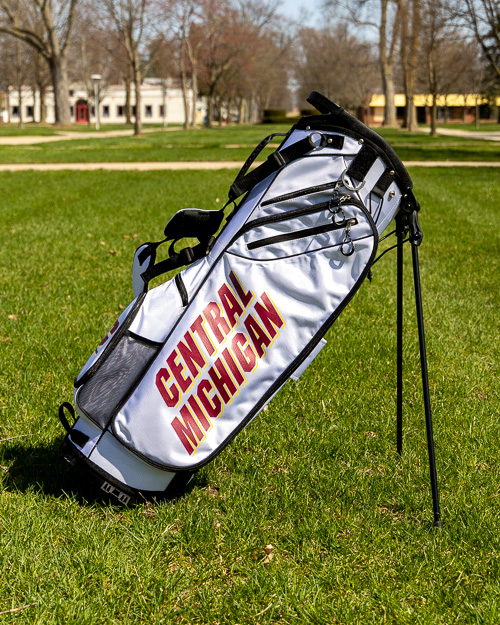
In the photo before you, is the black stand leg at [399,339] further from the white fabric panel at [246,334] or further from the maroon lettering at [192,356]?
the maroon lettering at [192,356]

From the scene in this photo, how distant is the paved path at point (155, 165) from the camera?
1616 centimetres

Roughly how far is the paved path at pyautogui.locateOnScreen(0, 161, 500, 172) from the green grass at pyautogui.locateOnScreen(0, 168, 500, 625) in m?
11.8

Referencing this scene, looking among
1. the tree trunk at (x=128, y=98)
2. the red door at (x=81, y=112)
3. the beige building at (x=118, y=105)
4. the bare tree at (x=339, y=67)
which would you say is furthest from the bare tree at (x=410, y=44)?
the red door at (x=81, y=112)

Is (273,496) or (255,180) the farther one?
(273,496)

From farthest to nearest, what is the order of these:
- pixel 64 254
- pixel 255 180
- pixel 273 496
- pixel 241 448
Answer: pixel 64 254, pixel 241 448, pixel 273 496, pixel 255 180

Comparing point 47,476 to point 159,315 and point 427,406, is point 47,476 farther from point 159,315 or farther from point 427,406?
point 427,406

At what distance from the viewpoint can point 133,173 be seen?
14.8 meters

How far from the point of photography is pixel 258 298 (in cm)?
220

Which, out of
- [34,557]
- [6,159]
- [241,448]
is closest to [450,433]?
Answer: [241,448]

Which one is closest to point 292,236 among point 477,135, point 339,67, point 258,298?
point 258,298

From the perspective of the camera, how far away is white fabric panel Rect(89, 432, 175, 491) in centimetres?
229

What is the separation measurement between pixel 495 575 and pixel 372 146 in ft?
4.31

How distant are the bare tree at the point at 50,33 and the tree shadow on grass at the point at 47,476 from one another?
34.8 m

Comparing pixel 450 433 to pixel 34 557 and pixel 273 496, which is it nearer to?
pixel 273 496
